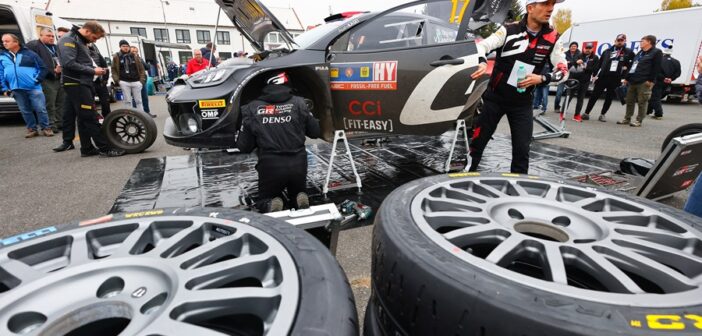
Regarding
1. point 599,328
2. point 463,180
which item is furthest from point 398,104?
point 599,328

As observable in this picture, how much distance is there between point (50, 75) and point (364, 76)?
759 centimetres

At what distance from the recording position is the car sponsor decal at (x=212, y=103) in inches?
117

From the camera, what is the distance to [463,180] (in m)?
1.59

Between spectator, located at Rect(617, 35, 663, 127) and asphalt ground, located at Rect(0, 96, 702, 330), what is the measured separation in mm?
579

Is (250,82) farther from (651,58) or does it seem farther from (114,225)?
(651,58)

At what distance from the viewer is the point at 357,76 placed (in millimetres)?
3176

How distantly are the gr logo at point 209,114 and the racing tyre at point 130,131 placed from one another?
274cm

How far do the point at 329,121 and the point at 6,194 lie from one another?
3494mm

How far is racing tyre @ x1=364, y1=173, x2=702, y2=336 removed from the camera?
76 centimetres

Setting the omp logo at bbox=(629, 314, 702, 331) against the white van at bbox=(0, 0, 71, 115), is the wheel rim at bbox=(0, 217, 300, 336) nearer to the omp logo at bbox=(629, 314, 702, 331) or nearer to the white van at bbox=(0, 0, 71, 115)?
the omp logo at bbox=(629, 314, 702, 331)

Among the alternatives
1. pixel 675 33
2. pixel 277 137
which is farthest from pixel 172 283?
pixel 675 33

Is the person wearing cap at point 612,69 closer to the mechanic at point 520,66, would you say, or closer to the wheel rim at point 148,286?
the mechanic at point 520,66

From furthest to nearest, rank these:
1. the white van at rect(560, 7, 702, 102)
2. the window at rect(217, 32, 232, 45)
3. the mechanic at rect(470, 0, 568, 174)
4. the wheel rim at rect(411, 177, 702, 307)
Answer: the window at rect(217, 32, 232, 45) → the white van at rect(560, 7, 702, 102) → the mechanic at rect(470, 0, 568, 174) → the wheel rim at rect(411, 177, 702, 307)

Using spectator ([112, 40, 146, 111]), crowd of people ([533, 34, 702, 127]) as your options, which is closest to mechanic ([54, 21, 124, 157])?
spectator ([112, 40, 146, 111])
